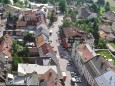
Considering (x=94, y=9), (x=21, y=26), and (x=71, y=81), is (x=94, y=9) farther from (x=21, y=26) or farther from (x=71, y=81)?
(x=71, y=81)

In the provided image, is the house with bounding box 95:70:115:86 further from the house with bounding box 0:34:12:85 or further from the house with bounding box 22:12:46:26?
the house with bounding box 22:12:46:26

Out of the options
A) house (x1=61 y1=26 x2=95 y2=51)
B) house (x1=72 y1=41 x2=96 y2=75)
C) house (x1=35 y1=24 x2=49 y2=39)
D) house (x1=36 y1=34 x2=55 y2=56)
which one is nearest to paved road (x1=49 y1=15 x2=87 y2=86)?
house (x1=72 y1=41 x2=96 y2=75)


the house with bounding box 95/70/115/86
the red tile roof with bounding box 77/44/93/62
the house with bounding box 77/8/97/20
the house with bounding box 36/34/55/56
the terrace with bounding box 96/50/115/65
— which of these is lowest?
the terrace with bounding box 96/50/115/65

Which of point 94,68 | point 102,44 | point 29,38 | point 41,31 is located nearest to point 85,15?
point 102,44

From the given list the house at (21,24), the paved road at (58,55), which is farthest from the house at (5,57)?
the house at (21,24)

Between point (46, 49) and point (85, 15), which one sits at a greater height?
point (85, 15)

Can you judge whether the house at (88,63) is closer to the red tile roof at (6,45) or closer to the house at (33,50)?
the house at (33,50)

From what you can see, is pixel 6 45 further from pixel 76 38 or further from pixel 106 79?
pixel 106 79
